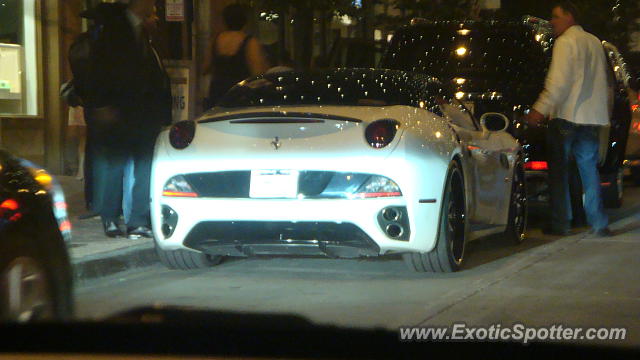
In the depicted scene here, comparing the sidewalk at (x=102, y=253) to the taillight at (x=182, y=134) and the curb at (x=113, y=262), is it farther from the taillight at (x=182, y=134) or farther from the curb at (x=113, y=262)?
the taillight at (x=182, y=134)

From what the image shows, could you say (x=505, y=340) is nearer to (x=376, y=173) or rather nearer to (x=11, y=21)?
(x=376, y=173)

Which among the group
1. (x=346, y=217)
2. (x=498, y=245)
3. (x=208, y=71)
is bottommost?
(x=498, y=245)

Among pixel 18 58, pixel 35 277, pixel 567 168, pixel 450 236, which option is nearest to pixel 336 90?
pixel 450 236

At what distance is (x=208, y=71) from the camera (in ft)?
36.4

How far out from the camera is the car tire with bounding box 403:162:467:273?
7730mm

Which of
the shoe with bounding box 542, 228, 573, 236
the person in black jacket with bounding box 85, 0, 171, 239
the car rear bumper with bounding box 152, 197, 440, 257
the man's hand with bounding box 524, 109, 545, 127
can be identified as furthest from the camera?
the shoe with bounding box 542, 228, 573, 236

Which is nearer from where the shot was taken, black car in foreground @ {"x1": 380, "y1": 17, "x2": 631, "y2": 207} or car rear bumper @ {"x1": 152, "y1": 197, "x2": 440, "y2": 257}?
car rear bumper @ {"x1": 152, "y1": 197, "x2": 440, "y2": 257}

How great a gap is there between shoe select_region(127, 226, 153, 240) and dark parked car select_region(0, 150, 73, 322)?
11.2ft

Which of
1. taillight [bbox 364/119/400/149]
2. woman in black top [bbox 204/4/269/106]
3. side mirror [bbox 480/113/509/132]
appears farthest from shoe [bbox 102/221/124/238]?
side mirror [bbox 480/113/509/132]

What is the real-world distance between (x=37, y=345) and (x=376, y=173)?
245cm

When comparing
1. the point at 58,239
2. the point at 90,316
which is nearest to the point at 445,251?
the point at 90,316

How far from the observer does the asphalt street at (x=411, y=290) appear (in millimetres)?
6676

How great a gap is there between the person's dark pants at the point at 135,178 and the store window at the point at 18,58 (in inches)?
225

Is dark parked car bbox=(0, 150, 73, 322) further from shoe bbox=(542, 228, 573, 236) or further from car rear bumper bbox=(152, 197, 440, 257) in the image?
shoe bbox=(542, 228, 573, 236)
